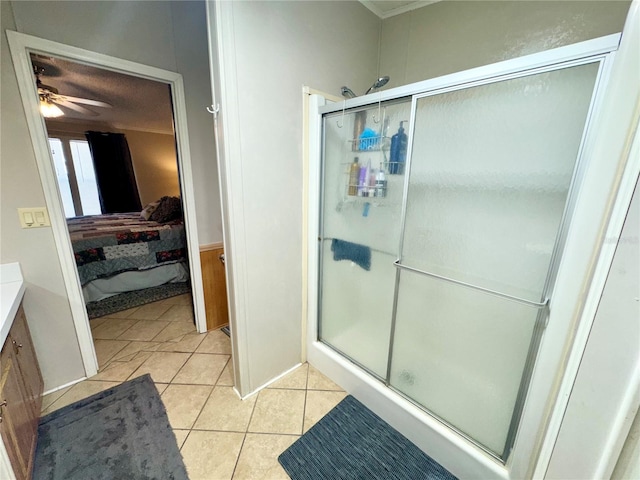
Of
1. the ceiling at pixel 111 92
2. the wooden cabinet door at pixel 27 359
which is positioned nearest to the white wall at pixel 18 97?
the wooden cabinet door at pixel 27 359

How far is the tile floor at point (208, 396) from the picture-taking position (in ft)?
4.18

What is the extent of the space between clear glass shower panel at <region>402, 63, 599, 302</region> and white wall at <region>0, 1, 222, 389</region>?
171 centimetres

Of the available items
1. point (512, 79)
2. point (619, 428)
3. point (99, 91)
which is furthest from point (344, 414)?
point (99, 91)

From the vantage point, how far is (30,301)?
1.48 metres

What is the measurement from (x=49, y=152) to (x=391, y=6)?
7.66ft

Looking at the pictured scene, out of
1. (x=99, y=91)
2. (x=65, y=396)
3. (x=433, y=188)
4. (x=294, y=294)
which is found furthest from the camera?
(x=99, y=91)

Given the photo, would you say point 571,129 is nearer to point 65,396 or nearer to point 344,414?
point 344,414

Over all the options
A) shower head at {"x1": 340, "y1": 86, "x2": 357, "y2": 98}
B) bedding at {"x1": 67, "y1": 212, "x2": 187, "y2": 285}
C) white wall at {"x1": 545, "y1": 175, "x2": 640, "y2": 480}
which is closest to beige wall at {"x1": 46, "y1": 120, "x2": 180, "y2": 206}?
bedding at {"x1": 67, "y1": 212, "x2": 187, "y2": 285}

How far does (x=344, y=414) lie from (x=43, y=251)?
1991 millimetres

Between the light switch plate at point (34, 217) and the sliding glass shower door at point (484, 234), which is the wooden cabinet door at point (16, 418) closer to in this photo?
the light switch plate at point (34, 217)

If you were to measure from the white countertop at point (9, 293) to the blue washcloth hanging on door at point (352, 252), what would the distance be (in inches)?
60.0

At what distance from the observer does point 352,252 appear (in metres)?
1.65

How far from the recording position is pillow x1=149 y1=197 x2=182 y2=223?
3648mm

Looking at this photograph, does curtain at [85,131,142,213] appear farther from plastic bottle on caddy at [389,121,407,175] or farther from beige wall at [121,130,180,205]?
plastic bottle on caddy at [389,121,407,175]
